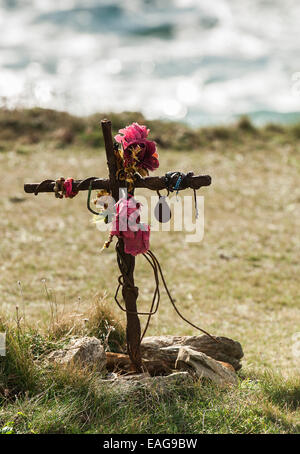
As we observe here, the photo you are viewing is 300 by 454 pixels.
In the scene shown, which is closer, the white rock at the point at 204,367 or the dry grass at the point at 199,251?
the white rock at the point at 204,367

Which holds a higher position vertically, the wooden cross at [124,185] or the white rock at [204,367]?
the wooden cross at [124,185]

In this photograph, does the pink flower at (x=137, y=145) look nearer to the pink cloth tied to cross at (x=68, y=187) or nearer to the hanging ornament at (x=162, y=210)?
the hanging ornament at (x=162, y=210)

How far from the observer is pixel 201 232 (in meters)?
10.0

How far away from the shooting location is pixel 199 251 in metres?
9.07

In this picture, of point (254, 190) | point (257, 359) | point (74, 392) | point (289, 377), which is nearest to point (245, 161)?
point (254, 190)

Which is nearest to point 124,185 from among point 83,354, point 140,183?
point 140,183

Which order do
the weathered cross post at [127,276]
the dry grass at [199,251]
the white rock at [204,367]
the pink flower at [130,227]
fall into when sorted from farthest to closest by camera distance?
the dry grass at [199,251], the white rock at [204,367], the weathered cross post at [127,276], the pink flower at [130,227]

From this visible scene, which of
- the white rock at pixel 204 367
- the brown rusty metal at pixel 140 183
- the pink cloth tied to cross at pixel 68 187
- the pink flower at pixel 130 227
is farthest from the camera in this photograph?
the white rock at pixel 204 367

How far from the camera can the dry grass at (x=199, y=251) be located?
20.3 ft

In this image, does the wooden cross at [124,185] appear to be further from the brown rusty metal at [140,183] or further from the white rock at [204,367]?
the white rock at [204,367]

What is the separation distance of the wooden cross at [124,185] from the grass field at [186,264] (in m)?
0.48

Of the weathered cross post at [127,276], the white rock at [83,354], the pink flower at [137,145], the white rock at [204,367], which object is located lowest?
the white rock at [204,367]

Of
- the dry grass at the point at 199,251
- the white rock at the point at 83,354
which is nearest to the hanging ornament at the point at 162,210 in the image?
the white rock at the point at 83,354
